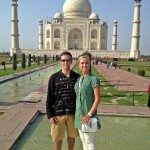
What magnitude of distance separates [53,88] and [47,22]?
171ft

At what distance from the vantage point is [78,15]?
51812 mm

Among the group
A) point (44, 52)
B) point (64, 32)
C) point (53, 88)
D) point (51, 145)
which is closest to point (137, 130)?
point (51, 145)

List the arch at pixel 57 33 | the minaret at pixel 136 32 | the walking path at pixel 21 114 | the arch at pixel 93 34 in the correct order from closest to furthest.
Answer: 1. the walking path at pixel 21 114
2. the minaret at pixel 136 32
3. the arch at pixel 93 34
4. the arch at pixel 57 33

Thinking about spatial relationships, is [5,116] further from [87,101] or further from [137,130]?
[87,101]

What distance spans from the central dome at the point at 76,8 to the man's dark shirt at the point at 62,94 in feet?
163

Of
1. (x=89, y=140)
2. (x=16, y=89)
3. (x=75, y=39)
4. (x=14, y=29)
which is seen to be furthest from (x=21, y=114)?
(x=75, y=39)

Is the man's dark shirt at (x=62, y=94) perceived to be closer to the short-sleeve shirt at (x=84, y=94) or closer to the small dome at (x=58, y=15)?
the short-sleeve shirt at (x=84, y=94)

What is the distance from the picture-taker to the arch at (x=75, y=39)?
2091 inches

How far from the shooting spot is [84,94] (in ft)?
8.52

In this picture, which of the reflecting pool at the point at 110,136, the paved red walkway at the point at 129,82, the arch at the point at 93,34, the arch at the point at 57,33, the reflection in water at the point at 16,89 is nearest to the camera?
the reflecting pool at the point at 110,136

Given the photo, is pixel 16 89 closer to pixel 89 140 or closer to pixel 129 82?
pixel 129 82

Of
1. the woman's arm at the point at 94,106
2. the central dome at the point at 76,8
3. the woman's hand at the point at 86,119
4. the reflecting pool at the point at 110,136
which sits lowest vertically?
the reflecting pool at the point at 110,136

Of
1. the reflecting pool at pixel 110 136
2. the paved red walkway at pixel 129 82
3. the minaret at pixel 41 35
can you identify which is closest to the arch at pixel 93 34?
the minaret at pixel 41 35

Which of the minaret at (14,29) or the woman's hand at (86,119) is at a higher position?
the minaret at (14,29)
